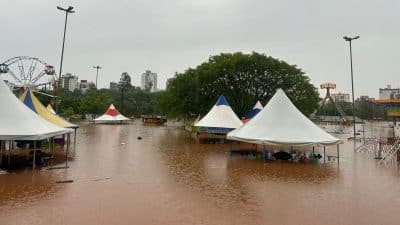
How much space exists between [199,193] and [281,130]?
8.86 metres

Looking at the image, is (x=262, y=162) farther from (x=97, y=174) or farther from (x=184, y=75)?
(x=184, y=75)

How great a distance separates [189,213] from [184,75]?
114 ft

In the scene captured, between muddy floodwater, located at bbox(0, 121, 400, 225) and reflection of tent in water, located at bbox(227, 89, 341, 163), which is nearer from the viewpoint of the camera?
muddy floodwater, located at bbox(0, 121, 400, 225)

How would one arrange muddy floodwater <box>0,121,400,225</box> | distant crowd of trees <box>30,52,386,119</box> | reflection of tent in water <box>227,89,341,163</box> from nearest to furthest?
muddy floodwater <box>0,121,400,225</box> → reflection of tent in water <box>227,89,341,163</box> → distant crowd of trees <box>30,52,386,119</box>

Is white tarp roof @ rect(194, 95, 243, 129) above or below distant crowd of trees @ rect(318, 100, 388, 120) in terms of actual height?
below

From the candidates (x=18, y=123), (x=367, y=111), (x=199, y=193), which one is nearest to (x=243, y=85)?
(x=18, y=123)

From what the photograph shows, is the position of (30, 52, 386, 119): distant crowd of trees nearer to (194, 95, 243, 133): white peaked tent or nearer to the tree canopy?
the tree canopy

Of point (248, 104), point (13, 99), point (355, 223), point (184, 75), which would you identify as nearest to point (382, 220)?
point (355, 223)

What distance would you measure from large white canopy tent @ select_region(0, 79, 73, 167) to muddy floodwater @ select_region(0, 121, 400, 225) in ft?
4.98

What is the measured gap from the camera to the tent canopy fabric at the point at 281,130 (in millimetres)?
17906

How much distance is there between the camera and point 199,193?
11.1 metres

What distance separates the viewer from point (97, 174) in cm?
1377

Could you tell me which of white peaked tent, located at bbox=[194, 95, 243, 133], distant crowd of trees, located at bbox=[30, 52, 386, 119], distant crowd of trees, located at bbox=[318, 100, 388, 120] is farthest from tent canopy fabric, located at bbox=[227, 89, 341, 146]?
distant crowd of trees, located at bbox=[318, 100, 388, 120]

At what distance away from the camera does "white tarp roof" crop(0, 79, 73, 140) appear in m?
14.2
